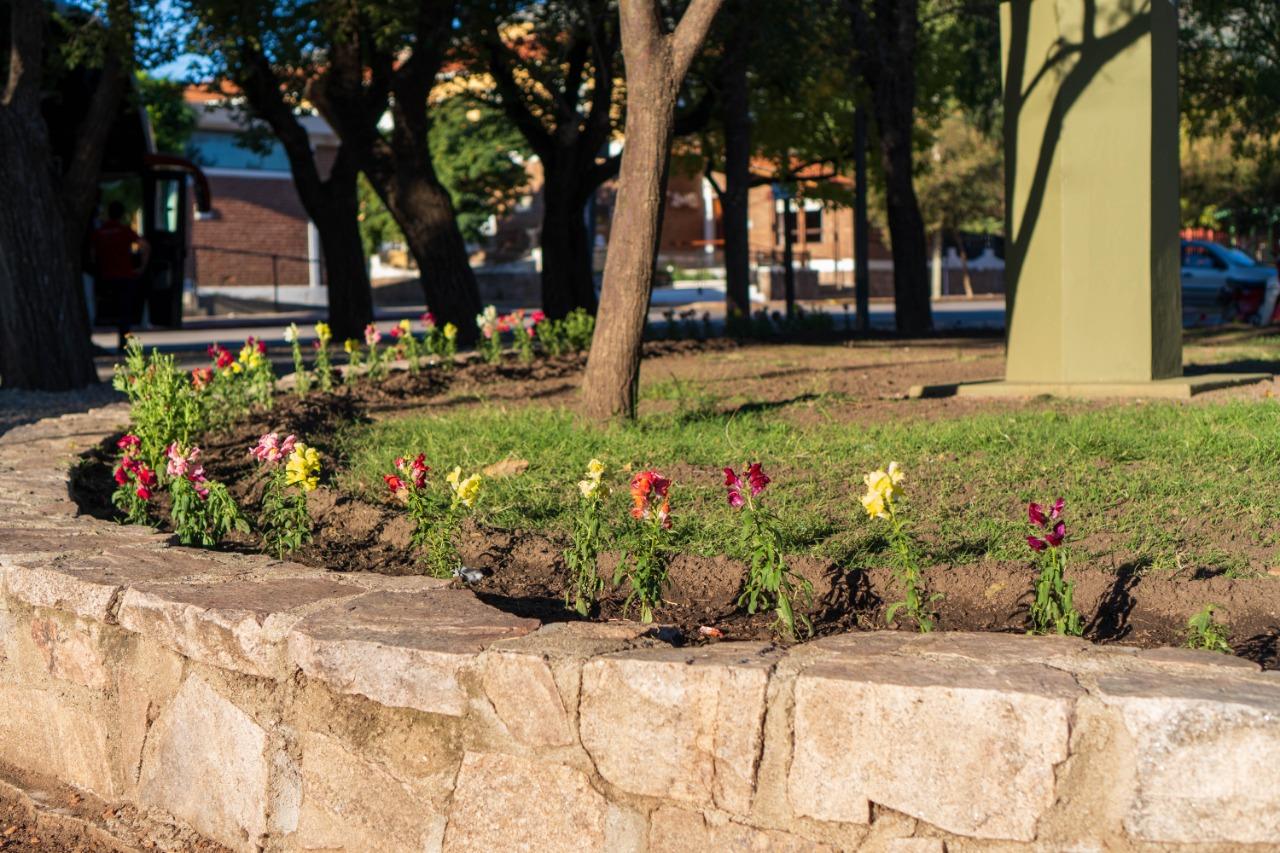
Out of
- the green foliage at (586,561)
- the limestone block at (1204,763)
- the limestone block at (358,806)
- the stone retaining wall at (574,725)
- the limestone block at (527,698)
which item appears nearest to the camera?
the limestone block at (1204,763)

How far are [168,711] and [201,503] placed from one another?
1362 millimetres

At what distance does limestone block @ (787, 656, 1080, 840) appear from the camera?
9.69 ft

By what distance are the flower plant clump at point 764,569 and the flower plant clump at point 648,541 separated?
19cm

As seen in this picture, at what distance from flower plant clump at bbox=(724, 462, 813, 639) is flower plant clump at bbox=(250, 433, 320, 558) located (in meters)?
1.47

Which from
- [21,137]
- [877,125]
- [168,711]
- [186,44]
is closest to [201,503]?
[168,711]

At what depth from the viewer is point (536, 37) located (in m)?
21.9

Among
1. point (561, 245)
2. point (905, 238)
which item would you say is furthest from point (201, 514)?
point (905, 238)

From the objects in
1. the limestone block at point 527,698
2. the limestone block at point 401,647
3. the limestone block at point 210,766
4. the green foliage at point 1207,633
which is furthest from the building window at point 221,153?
the limestone block at point 527,698

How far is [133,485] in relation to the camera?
5.95 meters

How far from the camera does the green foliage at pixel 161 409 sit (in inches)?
259

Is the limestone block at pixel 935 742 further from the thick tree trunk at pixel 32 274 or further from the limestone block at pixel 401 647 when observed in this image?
the thick tree trunk at pixel 32 274

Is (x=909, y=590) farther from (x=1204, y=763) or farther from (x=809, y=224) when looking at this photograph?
(x=809, y=224)

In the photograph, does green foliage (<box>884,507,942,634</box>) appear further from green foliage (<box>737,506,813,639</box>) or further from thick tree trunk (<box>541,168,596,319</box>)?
thick tree trunk (<box>541,168,596,319</box>)

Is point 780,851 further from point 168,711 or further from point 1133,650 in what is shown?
point 168,711
